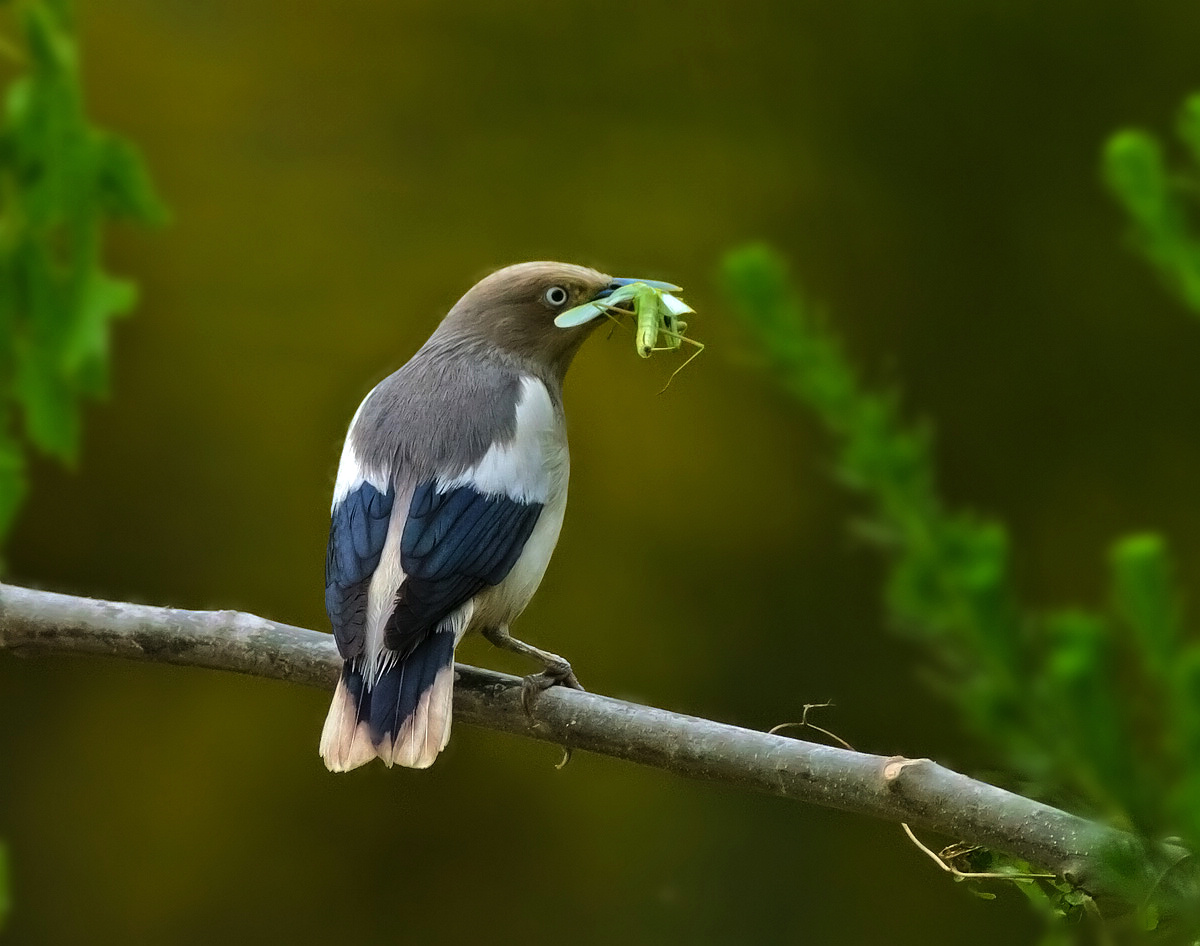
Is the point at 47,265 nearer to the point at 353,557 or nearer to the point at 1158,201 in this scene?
the point at 1158,201

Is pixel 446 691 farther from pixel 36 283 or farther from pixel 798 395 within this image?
pixel 798 395

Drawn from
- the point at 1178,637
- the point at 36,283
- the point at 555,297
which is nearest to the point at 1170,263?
the point at 1178,637

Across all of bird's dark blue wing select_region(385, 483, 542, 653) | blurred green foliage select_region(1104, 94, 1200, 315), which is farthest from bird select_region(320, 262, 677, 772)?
blurred green foliage select_region(1104, 94, 1200, 315)

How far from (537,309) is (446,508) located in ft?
1.34

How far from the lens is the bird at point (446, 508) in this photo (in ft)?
5.23

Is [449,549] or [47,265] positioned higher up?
[47,265]

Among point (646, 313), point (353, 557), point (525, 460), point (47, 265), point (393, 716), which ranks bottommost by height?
point (393, 716)

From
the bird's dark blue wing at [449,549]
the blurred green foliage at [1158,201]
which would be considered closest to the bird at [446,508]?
the bird's dark blue wing at [449,549]

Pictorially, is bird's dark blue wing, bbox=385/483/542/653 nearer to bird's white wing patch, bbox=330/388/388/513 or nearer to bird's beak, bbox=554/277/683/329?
bird's white wing patch, bbox=330/388/388/513

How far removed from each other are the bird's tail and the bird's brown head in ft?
1.81

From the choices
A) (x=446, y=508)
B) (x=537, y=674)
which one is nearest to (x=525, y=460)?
(x=446, y=508)

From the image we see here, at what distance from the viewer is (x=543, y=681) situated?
153cm

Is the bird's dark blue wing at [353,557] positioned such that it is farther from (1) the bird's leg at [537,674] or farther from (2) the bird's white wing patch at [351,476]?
(1) the bird's leg at [537,674]

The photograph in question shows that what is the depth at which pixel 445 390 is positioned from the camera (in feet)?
6.28
